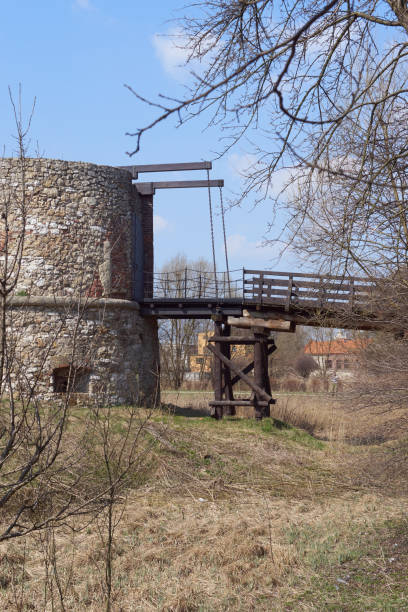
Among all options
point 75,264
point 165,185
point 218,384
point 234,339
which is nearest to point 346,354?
point 234,339

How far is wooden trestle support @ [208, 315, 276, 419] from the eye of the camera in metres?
15.7

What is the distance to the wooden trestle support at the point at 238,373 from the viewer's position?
15742 mm

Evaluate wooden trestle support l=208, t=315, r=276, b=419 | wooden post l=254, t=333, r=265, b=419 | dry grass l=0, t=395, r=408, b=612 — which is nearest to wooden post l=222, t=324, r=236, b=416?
wooden trestle support l=208, t=315, r=276, b=419

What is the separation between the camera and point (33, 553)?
638cm

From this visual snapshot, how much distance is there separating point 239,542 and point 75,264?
9.33 metres

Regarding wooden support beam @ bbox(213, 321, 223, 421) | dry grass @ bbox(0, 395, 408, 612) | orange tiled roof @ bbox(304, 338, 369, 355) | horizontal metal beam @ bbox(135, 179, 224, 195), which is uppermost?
horizontal metal beam @ bbox(135, 179, 224, 195)

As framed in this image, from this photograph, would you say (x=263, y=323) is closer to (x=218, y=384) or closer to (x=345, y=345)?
(x=218, y=384)

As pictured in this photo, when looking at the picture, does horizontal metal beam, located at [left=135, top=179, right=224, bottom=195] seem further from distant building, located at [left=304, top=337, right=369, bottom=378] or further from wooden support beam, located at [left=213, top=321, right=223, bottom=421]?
distant building, located at [left=304, top=337, right=369, bottom=378]

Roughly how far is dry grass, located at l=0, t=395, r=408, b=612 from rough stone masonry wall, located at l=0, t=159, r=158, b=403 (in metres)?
3.70

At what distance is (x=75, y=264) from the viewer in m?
14.5

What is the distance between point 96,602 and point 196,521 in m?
2.78

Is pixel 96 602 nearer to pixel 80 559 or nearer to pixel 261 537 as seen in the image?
pixel 80 559

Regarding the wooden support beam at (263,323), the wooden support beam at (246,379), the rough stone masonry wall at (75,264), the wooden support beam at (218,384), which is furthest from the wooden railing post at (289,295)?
the rough stone masonry wall at (75,264)

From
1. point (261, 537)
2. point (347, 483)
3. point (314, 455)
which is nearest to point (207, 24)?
point (261, 537)
